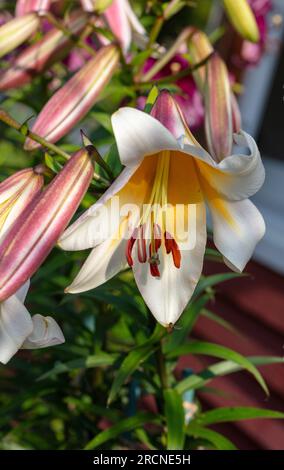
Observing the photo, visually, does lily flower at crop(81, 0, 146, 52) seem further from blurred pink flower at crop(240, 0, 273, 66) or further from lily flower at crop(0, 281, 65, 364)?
lily flower at crop(0, 281, 65, 364)

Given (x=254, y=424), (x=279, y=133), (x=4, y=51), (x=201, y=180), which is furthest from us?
(x=279, y=133)

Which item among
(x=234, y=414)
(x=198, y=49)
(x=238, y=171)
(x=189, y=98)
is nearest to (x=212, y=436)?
(x=234, y=414)

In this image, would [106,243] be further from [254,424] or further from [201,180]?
[254,424]

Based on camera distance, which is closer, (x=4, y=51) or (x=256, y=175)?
(x=256, y=175)

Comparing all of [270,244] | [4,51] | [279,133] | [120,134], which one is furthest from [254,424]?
[120,134]

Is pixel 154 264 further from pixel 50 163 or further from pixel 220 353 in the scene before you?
pixel 220 353

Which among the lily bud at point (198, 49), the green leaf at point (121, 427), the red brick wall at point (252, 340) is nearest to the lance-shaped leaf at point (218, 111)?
the lily bud at point (198, 49)
